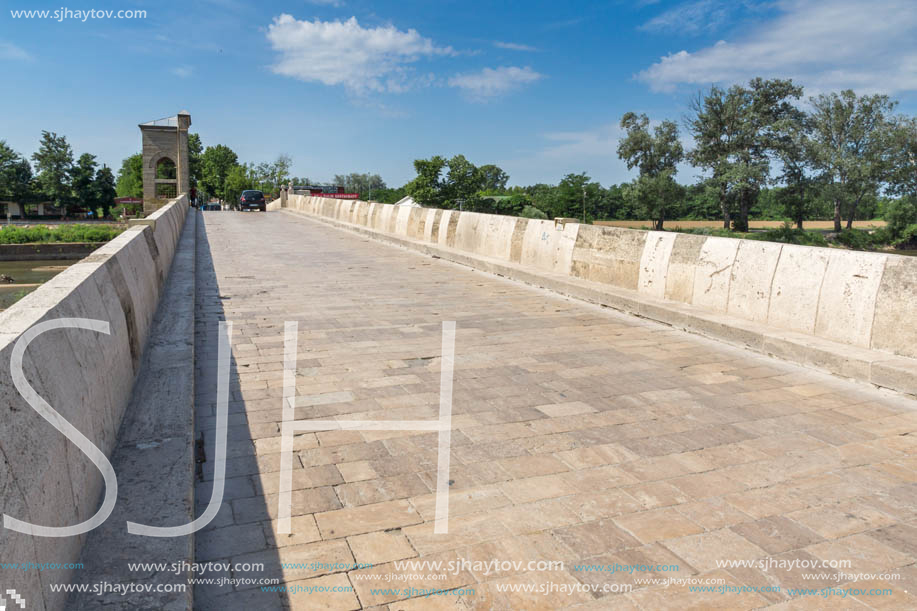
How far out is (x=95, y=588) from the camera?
6.42 ft

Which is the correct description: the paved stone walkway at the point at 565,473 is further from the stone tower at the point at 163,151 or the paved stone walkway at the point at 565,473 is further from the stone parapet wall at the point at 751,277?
the stone tower at the point at 163,151

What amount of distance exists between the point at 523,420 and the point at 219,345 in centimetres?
316

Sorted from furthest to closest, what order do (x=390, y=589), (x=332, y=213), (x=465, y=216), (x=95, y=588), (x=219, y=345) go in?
1. (x=332, y=213)
2. (x=465, y=216)
3. (x=219, y=345)
4. (x=390, y=589)
5. (x=95, y=588)

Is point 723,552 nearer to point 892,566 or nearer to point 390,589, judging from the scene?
point 892,566

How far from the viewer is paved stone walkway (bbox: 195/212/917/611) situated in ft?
7.90

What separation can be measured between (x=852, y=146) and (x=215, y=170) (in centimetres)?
9575

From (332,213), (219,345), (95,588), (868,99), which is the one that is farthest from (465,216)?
(868,99)

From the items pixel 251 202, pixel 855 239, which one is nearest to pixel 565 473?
pixel 251 202

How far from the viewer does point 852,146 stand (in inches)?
2103

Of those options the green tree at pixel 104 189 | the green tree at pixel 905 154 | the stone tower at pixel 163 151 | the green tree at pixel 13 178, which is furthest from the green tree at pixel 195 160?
the green tree at pixel 905 154

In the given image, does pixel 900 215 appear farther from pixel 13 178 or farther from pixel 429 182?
pixel 13 178

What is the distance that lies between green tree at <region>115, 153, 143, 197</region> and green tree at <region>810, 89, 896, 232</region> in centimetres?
8234

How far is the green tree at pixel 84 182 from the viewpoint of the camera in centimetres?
9081

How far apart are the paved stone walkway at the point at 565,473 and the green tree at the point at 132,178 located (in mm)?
93837
